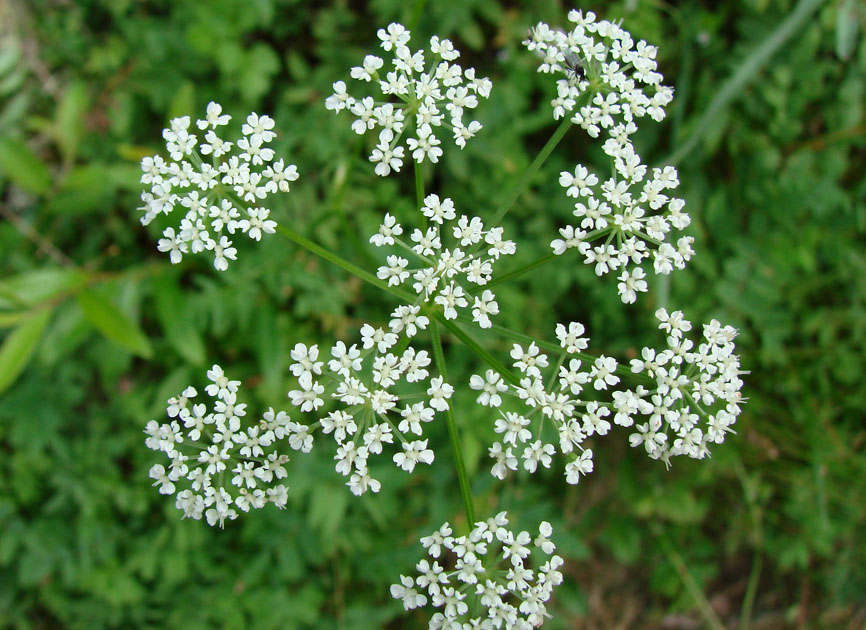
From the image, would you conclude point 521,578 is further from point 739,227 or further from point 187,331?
point 739,227

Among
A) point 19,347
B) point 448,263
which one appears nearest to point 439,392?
point 448,263

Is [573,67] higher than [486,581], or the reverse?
[573,67]

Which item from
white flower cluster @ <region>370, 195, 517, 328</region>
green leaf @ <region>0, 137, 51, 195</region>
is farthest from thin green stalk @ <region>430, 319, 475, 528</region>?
green leaf @ <region>0, 137, 51, 195</region>

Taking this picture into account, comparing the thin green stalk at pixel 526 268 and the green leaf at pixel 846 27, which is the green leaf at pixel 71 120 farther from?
the green leaf at pixel 846 27

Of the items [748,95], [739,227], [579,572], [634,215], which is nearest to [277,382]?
[634,215]

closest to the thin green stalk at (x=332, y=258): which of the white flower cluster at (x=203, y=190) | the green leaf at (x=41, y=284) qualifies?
the white flower cluster at (x=203, y=190)

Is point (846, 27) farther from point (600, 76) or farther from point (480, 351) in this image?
point (480, 351)
